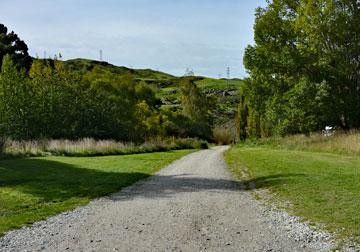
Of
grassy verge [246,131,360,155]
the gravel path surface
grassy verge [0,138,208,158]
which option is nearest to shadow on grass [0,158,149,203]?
the gravel path surface

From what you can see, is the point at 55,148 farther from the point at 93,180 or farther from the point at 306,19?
the point at 306,19

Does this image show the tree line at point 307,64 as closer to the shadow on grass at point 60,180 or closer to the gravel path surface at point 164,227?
the shadow on grass at point 60,180

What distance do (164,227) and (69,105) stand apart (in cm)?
3430

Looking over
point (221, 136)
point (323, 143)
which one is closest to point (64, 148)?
point (323, 143)

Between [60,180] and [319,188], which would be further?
[60,180]

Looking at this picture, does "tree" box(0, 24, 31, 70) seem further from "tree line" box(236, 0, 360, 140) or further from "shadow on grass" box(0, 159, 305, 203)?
"shadow on grass" box(0, 159, 305, 203)

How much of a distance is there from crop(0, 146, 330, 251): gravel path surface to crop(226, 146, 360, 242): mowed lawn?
2.85ft

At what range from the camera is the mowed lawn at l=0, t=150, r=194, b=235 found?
1110 centimetres

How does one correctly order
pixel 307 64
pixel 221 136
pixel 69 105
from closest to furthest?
pixel 307 64 < pixel 69 105 < pixel 221 136

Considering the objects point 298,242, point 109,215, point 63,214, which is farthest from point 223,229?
point 63,214

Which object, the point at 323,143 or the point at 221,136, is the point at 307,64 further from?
the point at 221,136

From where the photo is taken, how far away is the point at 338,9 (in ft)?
115

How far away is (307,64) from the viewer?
36.7 m

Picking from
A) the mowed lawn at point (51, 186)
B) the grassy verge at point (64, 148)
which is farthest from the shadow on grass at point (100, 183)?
the grassy verge at point (64, 148)
